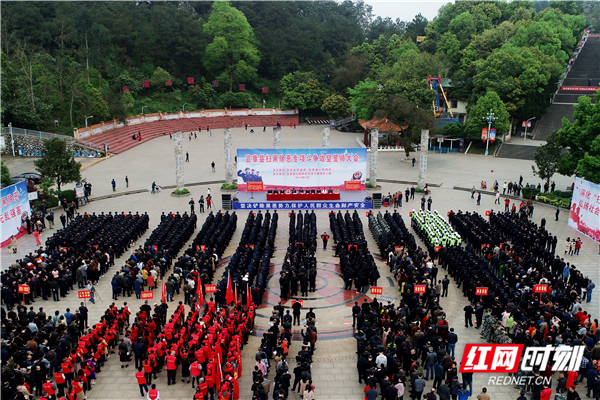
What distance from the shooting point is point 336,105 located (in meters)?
69.5

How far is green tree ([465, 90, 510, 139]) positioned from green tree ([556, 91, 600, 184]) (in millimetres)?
16834

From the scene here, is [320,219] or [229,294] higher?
[320,219]

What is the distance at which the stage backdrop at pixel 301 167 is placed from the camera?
3198 cm

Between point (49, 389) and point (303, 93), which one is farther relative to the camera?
point (303, 93)

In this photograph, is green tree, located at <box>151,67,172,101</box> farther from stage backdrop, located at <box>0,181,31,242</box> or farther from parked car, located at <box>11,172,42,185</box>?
stage backdrop, located at <box>0,181,31,242</box>

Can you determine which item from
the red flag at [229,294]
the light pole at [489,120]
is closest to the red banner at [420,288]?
the red flag at [229,294]

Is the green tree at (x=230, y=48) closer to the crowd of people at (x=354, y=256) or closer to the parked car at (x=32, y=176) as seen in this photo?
the parked car at (x=32, y=176)

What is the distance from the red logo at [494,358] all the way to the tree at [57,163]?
89.9 feet

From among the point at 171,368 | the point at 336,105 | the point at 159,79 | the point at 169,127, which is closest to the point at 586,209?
the point at 171,368

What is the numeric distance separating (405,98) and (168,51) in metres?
47.2

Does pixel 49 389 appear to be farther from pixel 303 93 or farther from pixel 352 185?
pixel 303 93

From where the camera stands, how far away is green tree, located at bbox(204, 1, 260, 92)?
259ft

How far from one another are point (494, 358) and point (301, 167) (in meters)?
20.1

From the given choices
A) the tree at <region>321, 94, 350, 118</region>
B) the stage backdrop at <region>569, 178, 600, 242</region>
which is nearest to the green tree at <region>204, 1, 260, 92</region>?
the tree at <region>321, 94, 350, 118</region>
